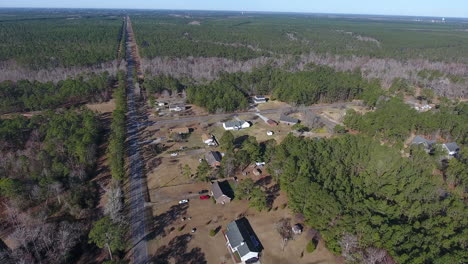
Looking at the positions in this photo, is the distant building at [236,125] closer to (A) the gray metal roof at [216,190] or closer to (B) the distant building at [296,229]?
(A) the gray metal roof at [216,190]

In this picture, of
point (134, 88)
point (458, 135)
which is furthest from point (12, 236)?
point (458, 135)

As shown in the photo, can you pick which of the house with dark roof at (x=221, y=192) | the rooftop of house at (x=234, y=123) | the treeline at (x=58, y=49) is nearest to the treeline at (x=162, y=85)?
the rooftop of house at (x=234, y=123)

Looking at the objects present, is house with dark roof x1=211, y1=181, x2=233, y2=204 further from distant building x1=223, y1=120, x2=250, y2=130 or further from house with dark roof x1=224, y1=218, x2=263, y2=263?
distant building x1=223, y1=120, x2=250, y2=130

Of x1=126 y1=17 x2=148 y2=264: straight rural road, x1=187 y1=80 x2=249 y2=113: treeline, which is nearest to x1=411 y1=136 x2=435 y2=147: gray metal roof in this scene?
x1=187 y1=80 x2=249 y2=113: treeline

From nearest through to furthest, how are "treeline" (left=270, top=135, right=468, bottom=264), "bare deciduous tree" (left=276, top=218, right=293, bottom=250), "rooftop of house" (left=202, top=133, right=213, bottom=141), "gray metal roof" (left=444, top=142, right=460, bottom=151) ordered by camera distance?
"treeline" (left=270, top=135, right=468, bottom=264), "bare deciduous tree" (left=276, top=218, right=293, bottom=250), "gray metal roof" (left=444, top=142, right=460, bottom=151), "rooftop of house" (left=202, top=133, right=213, bottom=141)

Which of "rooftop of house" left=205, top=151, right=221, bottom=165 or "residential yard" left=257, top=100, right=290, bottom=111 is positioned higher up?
"residential yard" left=257, top=100, right=290, bottom=111

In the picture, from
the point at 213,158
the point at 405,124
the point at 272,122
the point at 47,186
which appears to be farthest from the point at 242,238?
the point at 405,124

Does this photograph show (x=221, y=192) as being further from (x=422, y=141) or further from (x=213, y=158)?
(x=422, y=141)
